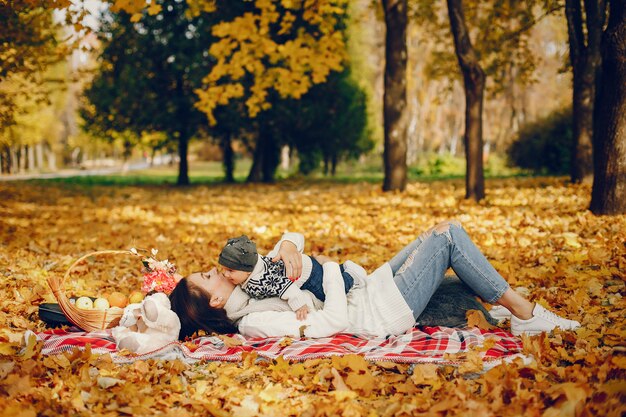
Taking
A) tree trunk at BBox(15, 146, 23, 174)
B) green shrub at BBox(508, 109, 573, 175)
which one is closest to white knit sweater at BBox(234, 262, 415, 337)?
green shrub at BBox(508, 109, 573, 175)

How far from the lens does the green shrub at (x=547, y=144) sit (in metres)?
19.8

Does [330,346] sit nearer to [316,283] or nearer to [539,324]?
[316,283]

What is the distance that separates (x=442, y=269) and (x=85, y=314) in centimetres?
264

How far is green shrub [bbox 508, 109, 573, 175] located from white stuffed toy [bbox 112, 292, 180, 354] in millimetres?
17898

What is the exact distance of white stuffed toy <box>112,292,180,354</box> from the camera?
3.76m

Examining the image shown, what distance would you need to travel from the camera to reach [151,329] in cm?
382

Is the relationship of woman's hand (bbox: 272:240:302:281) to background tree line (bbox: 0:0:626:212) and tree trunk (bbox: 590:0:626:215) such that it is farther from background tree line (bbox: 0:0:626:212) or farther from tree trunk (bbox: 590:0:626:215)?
tree trunk (bbox: 590:0:626:215)

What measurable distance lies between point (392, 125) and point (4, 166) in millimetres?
38457

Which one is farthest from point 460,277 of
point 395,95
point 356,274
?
point 395,95

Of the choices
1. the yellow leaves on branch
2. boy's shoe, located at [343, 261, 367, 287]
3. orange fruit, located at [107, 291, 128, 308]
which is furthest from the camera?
the yellow leaves on branch

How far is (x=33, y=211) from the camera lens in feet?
38.7

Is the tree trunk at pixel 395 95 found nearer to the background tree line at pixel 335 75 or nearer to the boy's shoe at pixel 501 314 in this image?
the background tree line at pixel 335 75

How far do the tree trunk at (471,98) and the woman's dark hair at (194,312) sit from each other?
7376 millimetres

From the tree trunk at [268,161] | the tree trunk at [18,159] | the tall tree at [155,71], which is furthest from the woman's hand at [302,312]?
the tree trunk at [18,159]
